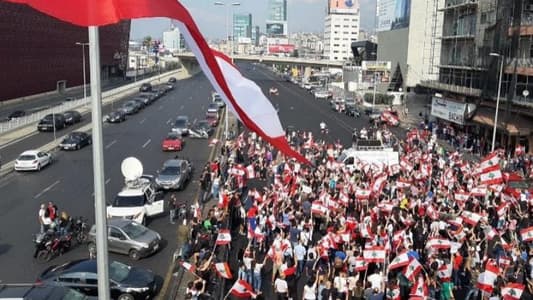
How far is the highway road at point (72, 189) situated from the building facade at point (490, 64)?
20422 millimetres

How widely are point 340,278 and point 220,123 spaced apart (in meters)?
40.1

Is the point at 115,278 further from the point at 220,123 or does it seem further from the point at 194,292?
the point at 220,123

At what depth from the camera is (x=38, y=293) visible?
10.2 m

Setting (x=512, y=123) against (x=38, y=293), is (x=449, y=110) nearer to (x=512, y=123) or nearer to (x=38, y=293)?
(x=512, y=123)

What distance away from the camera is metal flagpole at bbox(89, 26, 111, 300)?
5.02 meters

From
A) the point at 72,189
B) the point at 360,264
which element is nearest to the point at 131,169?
the point at 72,189

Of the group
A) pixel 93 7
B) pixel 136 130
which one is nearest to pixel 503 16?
pixel 136 130

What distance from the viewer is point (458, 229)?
16641mm

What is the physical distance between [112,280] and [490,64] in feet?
119

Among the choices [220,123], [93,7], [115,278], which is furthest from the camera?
[220,123]

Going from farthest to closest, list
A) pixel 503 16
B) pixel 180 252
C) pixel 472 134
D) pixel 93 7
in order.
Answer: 1. pixel 472 134
2. pixel 503 16
3. pixel 180 252
4. pixel 93 7

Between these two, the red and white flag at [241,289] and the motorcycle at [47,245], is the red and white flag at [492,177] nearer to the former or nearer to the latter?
the red and white flag at [241,289]

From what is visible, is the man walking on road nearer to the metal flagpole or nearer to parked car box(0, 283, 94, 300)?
parked car box(0, 283, 94, 300)

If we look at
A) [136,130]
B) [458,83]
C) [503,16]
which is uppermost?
[503,16]
